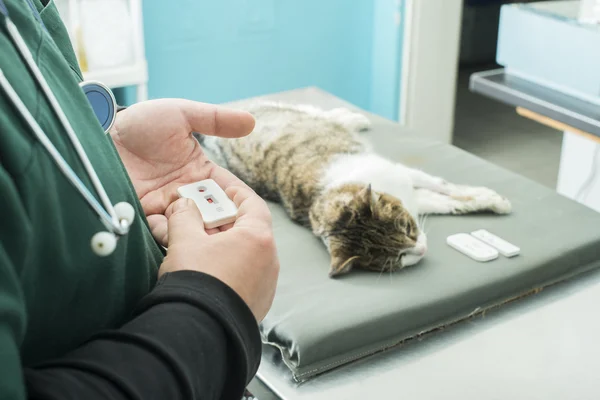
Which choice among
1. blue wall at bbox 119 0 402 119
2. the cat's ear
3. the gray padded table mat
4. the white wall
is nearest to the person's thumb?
the gray padded table mat

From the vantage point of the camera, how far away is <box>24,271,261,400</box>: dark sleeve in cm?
42

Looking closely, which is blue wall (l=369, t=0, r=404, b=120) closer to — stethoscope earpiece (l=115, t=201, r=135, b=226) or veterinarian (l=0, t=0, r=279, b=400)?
veterinarian (l=0, t=0, r=279, b=400)

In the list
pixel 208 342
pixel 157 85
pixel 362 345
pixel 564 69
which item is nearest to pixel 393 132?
pixel 564 69

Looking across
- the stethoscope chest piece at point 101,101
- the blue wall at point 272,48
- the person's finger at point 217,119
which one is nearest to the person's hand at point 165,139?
the person's finger at point 217,119

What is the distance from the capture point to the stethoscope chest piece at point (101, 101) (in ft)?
2.08

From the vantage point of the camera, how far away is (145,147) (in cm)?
78

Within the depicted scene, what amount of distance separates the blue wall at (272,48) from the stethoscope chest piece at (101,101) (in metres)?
2.14

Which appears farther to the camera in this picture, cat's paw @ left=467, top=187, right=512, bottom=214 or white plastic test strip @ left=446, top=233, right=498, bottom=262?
cat's paw @ left=467, top=187, right=512, bottom=214

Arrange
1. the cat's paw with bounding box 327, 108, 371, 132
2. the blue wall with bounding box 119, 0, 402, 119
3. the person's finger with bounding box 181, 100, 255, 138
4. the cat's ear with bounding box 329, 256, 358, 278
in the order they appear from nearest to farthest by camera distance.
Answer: the person's finger with bounding box 181, 100, 255, 138, the cat's ear with bounding box 329, 256, 358, 278, the cat's paw with bounding box 327, 108, 371, 132, the blue wall with bounding box 119, 0, 402, 119

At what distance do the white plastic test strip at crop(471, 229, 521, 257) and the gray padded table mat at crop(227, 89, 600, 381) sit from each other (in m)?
0.02

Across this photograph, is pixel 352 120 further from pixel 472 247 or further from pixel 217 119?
pixel 217 119

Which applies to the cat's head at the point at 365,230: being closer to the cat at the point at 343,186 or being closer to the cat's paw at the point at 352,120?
the cat at the point at 343,186

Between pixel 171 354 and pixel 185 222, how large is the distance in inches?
6.9

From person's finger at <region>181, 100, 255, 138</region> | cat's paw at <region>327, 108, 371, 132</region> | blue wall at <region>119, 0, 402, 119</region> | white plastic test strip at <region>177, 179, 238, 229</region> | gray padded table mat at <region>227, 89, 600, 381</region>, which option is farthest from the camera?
blue wall at <region>119, 0, 402, 119</region>
